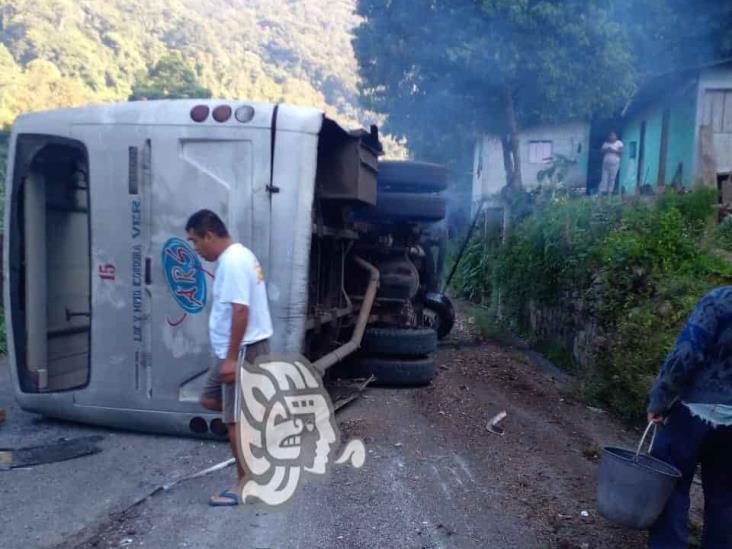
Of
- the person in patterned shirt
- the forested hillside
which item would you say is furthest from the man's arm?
the forested hillside

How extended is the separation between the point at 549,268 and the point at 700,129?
8.47 meters

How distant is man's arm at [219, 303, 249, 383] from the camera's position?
397 centimetres

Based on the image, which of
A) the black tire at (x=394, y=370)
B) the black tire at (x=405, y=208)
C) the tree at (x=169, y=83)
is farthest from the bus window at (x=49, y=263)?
the tree at (x=169, y=83)

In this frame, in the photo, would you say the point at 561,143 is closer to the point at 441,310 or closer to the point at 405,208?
the point at 441,310

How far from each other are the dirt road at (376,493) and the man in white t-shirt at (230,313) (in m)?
0.41

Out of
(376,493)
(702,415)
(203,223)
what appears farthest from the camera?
(376,493)

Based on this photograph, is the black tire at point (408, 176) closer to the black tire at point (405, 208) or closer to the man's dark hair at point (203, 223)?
the black tire at point (405, 208)

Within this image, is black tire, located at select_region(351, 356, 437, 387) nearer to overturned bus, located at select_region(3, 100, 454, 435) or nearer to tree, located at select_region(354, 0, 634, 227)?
overturned bus, located at select_region(3, 100, 454, 435)

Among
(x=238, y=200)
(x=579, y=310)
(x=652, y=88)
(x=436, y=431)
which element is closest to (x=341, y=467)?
(x=436, y=431)

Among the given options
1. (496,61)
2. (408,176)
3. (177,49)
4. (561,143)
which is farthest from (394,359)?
(177,49)

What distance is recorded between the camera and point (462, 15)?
632 inches

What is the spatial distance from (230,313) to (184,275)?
1.05 meters

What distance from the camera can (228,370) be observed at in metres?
4.01

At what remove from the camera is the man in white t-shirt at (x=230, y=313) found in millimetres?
3971
